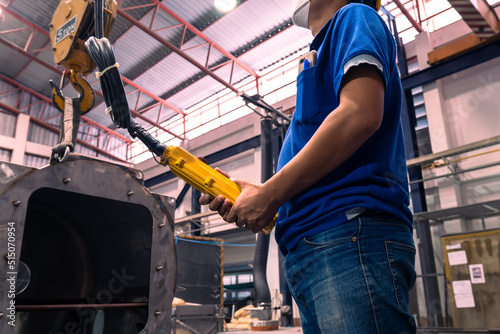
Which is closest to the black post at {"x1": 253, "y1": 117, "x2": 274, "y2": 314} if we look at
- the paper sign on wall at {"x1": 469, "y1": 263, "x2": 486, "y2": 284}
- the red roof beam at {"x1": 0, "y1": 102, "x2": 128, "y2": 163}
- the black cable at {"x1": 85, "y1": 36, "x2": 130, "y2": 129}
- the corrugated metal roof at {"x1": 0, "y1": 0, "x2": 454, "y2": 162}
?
the paper sign on wall at {"x1": 469, "y1": 263, "x2": 486, "y2": 284}

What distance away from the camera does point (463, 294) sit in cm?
486

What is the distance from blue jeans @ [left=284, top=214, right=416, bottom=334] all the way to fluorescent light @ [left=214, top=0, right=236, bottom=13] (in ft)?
28.0

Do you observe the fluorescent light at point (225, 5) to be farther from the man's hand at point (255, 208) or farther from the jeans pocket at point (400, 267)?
the jeans pocket at point (400, 267)

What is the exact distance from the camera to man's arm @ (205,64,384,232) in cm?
74

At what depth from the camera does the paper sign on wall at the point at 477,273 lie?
15.5 ft

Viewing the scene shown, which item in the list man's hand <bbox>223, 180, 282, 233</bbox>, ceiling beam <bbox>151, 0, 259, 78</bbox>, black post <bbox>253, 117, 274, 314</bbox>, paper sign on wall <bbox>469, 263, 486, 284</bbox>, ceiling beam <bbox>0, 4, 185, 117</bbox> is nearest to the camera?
man's hand <bbox>223, 180, 282, 233</bbox>

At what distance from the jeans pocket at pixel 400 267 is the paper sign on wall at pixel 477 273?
15.4 feet

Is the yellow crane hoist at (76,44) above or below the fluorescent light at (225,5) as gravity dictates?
below

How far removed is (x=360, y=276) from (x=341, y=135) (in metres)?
0.25

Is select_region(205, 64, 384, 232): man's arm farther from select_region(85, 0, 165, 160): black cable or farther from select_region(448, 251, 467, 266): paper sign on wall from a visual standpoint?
select_region(448, 251, 467, 266): paper sign on wall

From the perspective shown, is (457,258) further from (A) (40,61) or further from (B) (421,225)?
(A) (40,61)

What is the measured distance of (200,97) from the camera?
11.8 metres

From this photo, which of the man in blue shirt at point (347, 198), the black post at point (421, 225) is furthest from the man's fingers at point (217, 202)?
the black post at point (421, 225)

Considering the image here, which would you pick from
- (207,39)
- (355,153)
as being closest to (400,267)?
(355,153)
